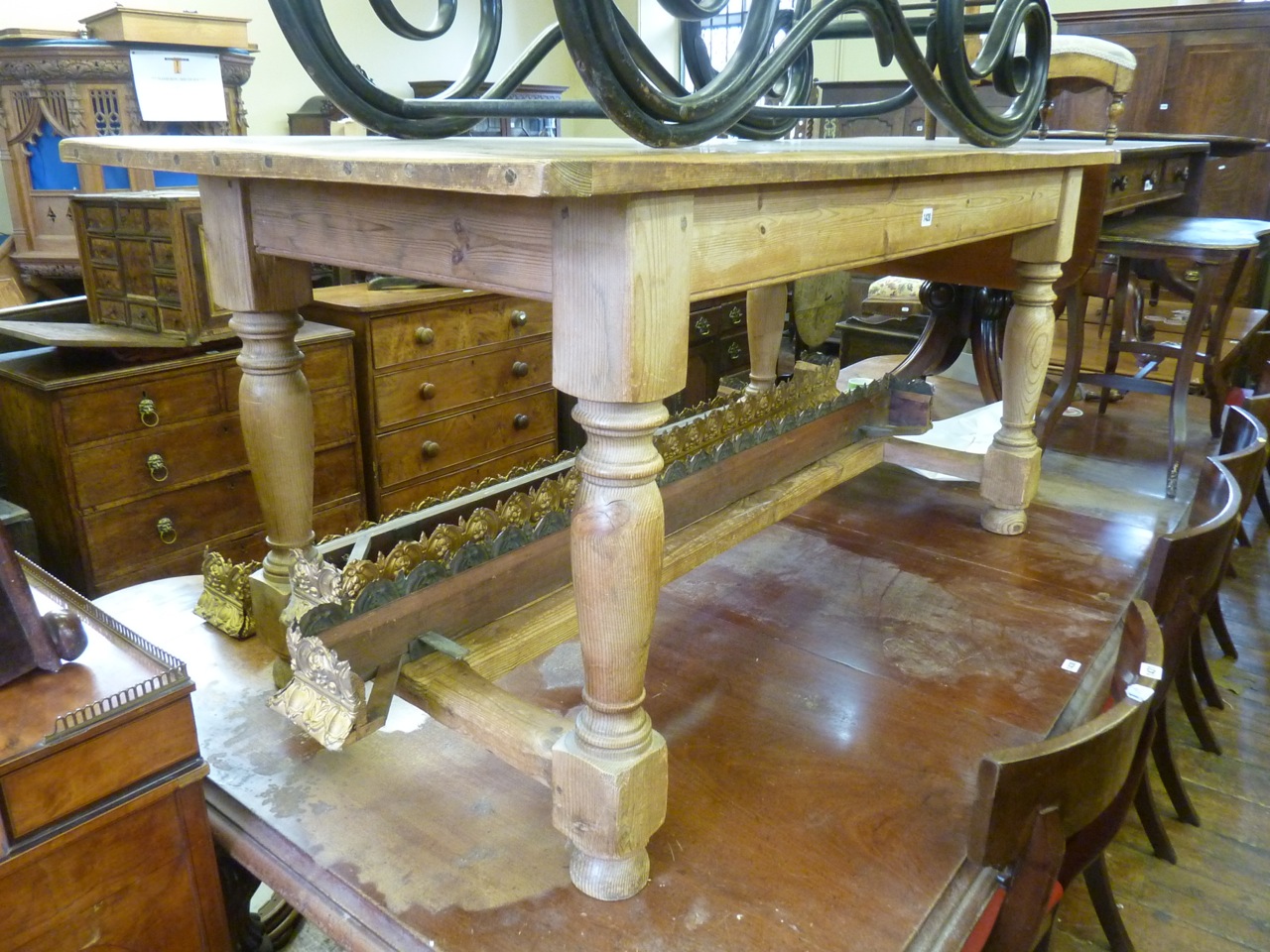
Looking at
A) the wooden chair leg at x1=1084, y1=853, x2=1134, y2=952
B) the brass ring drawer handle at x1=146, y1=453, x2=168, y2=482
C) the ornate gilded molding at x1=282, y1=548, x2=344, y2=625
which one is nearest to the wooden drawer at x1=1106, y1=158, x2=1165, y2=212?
the wooden chair leg at x1=1084, y1=853, x2=1134, y2=952

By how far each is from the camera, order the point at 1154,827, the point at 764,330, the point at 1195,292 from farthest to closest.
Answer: the point at 1195,292 → the point at 764,330 → the point at 1154,827

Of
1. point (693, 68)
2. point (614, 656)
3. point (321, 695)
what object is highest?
point (693, 68)

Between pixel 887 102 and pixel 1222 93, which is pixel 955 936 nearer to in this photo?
pixel 887 102

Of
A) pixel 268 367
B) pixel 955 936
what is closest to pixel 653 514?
pixel 955 936

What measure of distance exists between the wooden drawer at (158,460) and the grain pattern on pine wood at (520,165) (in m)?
1.36

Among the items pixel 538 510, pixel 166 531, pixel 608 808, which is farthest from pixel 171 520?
pixel 608 808

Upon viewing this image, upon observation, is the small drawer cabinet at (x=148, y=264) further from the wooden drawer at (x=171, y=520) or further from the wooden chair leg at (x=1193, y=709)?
the wooden chair leg at (x=1193, y=709)

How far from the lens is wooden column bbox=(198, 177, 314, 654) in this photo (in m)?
1.32

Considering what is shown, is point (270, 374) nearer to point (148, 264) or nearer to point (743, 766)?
point (743, 766)

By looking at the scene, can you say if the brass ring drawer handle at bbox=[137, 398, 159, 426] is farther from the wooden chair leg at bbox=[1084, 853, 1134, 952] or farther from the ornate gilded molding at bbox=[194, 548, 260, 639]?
the wooden chair leg at bbox=[1084, 853, 1134, 952]

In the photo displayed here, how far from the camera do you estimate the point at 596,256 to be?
868 mm

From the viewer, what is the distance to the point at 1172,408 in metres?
2.62

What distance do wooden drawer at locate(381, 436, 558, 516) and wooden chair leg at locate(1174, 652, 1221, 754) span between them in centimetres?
192

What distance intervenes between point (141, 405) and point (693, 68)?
160cm
